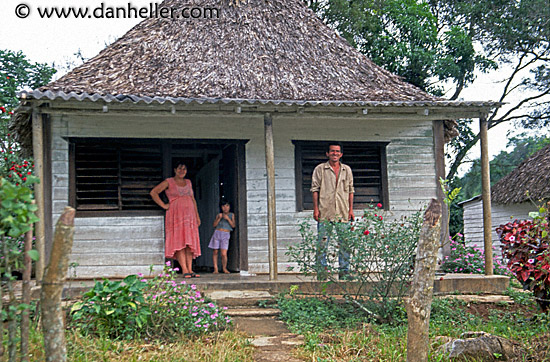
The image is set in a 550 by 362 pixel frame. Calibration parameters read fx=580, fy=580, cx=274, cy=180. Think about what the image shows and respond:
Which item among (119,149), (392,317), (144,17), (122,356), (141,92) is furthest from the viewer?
(144,17)

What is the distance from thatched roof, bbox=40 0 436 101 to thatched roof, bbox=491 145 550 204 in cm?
634

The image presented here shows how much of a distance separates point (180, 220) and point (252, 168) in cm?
147

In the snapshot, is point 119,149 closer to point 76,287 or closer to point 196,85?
point 196,85

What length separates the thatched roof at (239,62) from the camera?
8672 mm

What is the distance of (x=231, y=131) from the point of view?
9.16 metres

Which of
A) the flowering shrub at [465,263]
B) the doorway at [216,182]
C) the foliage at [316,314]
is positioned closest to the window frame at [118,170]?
the doorway at [216,182]

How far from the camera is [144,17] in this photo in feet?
35.6

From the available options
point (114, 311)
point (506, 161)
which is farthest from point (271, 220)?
point (506, 161)

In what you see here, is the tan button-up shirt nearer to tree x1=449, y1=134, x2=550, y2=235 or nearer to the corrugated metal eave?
the corrugated metal eave

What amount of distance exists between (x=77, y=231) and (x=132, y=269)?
0.98m

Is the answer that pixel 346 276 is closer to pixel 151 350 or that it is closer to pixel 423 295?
pixel 423 295

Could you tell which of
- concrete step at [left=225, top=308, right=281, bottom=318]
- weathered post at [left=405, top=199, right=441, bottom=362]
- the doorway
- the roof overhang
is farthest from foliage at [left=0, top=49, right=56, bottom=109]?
weathered post at [left=405, top=199, right=441, bottom=362]

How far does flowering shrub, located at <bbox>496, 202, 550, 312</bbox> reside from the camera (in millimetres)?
5843

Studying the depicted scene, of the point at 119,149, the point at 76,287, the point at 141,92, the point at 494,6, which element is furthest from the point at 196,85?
the point at 494,6
